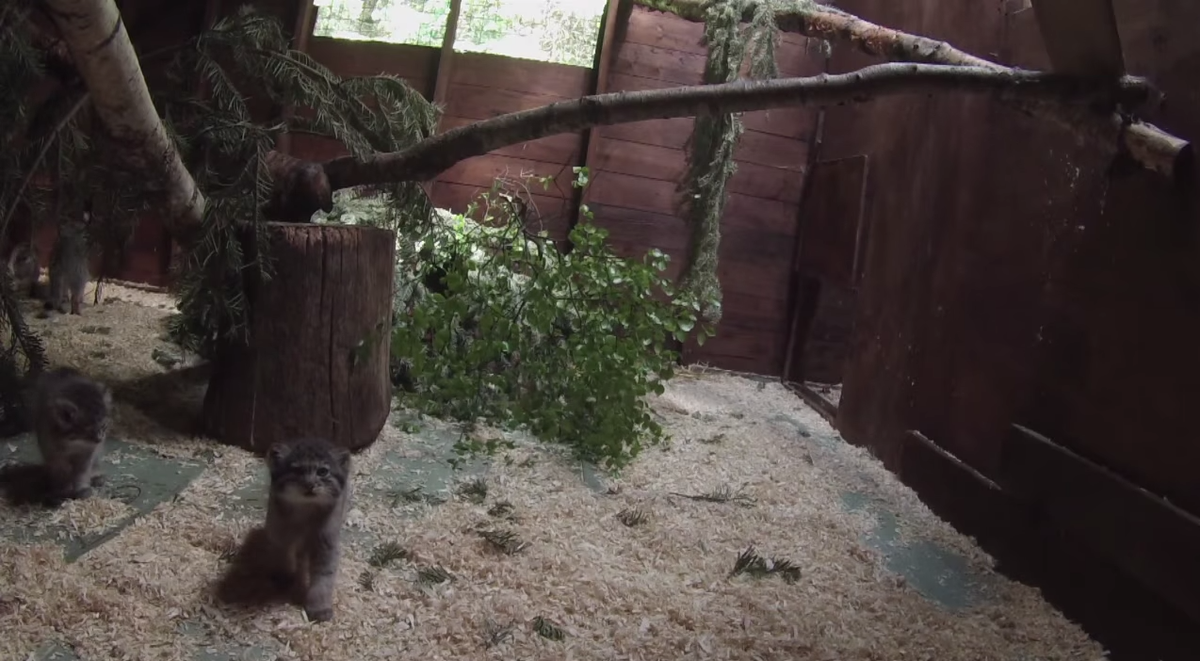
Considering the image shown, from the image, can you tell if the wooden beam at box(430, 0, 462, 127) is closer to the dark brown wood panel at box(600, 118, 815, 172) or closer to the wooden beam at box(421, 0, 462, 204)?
the wooden beam at box(421, 0, 462, 204)

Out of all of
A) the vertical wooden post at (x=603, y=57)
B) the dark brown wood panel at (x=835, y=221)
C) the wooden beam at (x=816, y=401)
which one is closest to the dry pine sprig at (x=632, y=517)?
the wooden beam at (x=816, y=401)

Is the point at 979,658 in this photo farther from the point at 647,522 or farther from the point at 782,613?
the point at 647,522

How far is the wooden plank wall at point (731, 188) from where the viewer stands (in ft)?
24.0

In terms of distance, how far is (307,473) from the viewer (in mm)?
2777

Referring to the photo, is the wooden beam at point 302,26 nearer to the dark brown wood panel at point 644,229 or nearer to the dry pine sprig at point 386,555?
the dark brown wood panel at point 644,229

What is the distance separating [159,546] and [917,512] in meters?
3.62

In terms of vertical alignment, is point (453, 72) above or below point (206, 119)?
above

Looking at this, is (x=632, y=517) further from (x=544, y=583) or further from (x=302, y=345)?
(x=302, y=345)

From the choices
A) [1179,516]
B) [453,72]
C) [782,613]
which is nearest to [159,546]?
[782,613]

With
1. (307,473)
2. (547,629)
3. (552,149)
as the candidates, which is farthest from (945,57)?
(552,149)

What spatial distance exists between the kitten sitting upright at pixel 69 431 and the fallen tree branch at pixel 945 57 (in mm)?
3840

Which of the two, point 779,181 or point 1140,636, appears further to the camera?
point 779,181

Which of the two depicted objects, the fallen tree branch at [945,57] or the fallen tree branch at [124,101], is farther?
the fallen tree branch at [945,57]

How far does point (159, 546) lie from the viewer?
3082 millimetres
